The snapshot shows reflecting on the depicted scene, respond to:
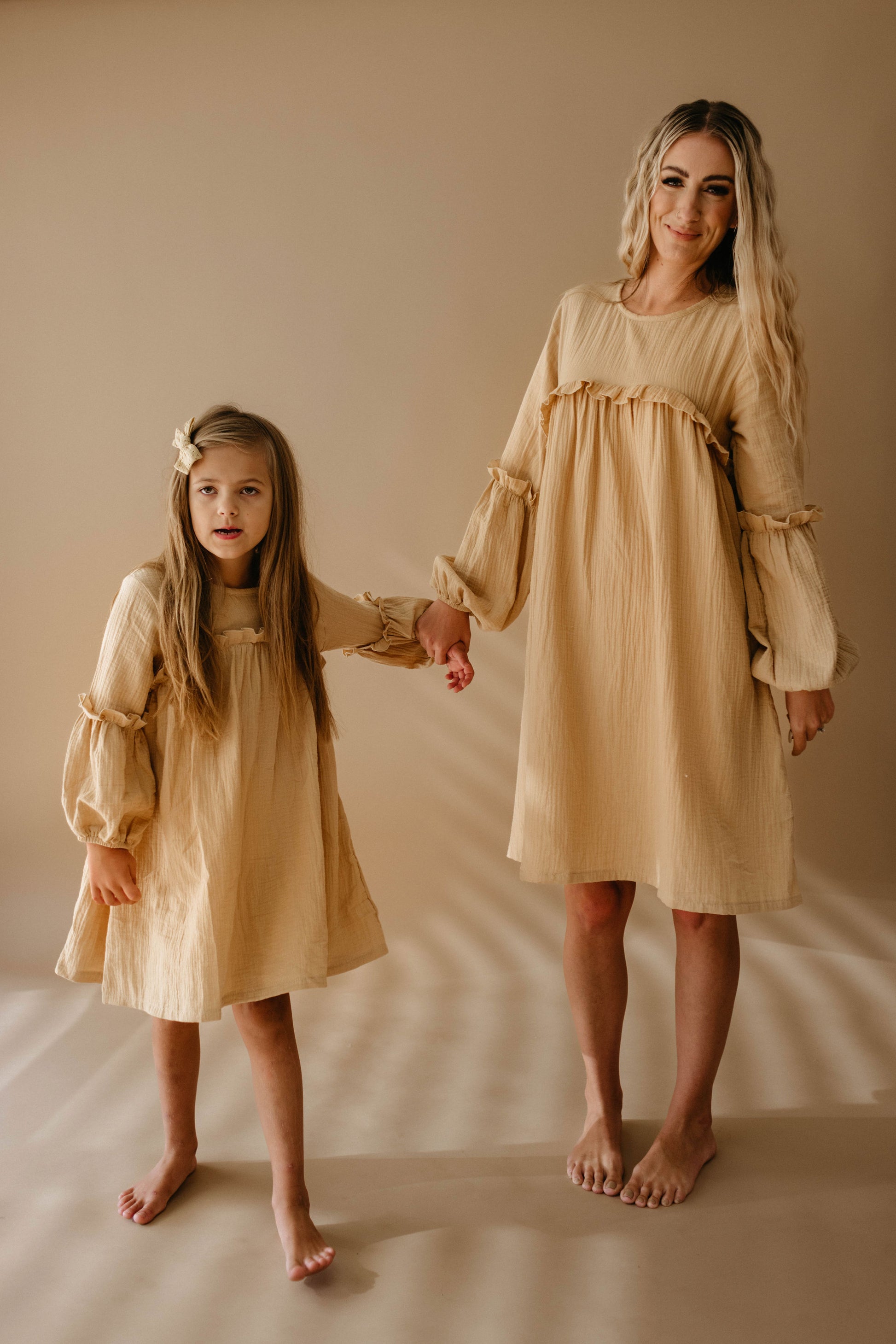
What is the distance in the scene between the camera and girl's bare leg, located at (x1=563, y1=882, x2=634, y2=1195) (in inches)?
66.6

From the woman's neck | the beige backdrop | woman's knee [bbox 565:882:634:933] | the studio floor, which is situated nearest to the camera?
the studio floor

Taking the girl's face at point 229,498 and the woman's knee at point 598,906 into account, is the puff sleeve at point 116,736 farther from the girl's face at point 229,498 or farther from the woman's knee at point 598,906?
the woman's knee at point 598,906

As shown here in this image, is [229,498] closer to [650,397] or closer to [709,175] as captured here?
[650,397]

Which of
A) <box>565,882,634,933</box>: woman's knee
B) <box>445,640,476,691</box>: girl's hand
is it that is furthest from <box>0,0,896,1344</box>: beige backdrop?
<box>445,640,476,691</box>: girl's hand

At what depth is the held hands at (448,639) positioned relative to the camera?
1.67m

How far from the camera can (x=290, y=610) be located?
4.84ft

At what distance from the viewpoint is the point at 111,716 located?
4.60 feet

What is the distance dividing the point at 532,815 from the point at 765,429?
66cm

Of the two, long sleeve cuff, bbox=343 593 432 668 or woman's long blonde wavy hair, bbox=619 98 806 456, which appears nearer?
woman's long blonde wavy hair, bbox=619 98 806 456

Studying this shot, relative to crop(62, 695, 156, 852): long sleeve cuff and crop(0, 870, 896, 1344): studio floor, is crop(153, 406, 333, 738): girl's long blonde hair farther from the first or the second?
crop(0, 870, 896, 1344): studio floor

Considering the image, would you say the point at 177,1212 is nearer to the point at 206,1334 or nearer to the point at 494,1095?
the point at 206,1334

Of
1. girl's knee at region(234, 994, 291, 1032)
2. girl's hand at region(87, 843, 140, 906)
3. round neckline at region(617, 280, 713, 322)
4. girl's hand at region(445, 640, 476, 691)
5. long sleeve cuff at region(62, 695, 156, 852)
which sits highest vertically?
round neckline at region(617, 280, 713, 322)

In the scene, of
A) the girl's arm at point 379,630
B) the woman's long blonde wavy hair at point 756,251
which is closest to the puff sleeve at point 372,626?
the girl's arm at point 379,630

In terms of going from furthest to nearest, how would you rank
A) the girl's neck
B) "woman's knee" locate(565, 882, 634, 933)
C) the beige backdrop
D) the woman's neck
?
the beige backdrop
"woman's knee" locate(565, 882, 634, 933)
the woman's neck
the girl's neck
